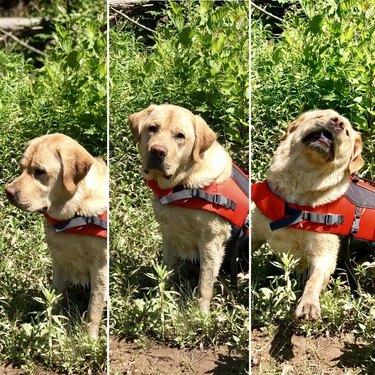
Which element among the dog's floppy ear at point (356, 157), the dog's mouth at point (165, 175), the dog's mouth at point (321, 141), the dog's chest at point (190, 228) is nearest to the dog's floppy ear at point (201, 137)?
the dog's mouth at point (165, 175)

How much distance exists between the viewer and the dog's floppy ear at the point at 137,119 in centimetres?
348

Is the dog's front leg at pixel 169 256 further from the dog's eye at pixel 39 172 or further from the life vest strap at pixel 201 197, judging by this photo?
the dog's eye at pixel 39 172

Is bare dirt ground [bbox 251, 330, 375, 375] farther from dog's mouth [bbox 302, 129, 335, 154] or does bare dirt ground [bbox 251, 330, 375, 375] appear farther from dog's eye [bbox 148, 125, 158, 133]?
dog's eye [bbox 148, 125, 158, 133]

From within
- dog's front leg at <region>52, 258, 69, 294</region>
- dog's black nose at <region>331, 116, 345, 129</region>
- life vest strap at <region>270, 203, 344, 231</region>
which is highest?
dog's black nose at <region>331, 116, 345, 129</region>

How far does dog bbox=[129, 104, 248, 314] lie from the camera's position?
339 centimetres

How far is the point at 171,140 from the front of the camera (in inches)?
133

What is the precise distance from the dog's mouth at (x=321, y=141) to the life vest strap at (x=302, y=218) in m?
0.29

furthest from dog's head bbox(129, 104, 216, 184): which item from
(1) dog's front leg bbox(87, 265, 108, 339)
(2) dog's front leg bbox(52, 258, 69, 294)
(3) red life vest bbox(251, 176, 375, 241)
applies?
(2) dog's front leg bbox(52, 258, 69, 294)

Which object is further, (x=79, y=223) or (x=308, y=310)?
(x=79, y=223)

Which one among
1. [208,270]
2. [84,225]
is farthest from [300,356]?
[84,225]

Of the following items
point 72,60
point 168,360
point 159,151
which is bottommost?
point 168,360

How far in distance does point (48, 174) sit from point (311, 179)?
1.18 meters

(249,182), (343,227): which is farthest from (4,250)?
(343,227)

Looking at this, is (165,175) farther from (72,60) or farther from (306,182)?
(72,60)
